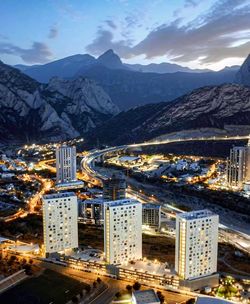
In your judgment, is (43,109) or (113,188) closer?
(113,188)

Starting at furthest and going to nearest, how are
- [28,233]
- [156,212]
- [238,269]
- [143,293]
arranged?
[156,212] < [28,233] < [238,269] < [143,293]

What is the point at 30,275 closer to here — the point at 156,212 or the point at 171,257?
the point at 171,257

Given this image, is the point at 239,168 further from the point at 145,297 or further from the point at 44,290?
the point at 44,290

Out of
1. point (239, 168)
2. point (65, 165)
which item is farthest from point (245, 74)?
point (65, 165)

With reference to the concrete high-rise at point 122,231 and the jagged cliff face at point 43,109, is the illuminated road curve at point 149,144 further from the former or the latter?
the jagged cliff face at point 43,109

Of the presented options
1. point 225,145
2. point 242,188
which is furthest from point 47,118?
point 242,188
